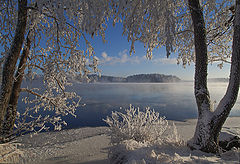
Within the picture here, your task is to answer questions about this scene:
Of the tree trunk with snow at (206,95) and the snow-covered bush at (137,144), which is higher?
the tree trunk with snow at (206,95)

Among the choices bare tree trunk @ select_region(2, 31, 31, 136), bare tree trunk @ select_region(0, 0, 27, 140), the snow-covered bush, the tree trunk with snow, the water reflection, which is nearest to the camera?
the snow-covered bush

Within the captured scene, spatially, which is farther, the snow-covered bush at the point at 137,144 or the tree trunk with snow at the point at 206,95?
the tree trunk with snow at the point at 206,95

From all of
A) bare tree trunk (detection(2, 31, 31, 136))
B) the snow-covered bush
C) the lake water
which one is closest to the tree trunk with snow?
the snow-covered bush

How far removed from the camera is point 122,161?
2.33 metres

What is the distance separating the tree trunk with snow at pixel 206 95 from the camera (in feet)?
8.10

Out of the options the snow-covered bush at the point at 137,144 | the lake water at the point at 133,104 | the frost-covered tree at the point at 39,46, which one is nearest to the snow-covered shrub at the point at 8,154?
the frost-covered tree at the point at 39,46

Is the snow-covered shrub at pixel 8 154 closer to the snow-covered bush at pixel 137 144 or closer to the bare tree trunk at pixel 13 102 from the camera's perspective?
the bare tree trunk at pixel 13 102

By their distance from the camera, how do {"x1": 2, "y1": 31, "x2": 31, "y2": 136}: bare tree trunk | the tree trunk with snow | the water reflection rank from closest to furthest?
1. the tree trunk with snow
2. {"x1": 2, "y1": 31, "x2": 31, "y2": 136}: bare tree trunk
3. the water reflection

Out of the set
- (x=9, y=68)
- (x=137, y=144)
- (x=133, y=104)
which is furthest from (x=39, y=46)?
(x=133, y=104)

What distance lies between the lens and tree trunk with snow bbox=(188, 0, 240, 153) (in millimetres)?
2468

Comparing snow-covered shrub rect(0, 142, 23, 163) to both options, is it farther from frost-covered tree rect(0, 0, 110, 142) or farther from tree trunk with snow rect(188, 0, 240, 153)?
tree trunk with snow rect(188, 0, 240, 153)

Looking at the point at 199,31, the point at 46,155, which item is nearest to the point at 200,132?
the point at 199,31

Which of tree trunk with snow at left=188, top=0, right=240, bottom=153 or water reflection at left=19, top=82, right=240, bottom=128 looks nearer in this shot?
tree trunk with snow at left=188, top=0, right=240, bottom=153

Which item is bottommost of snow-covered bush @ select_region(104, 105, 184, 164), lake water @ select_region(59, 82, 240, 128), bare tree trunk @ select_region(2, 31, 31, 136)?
lake water @ select_region(59, 82, 240, 128)
